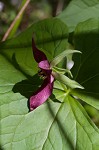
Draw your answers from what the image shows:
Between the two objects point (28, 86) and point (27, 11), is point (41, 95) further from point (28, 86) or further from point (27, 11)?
point (27, 11)

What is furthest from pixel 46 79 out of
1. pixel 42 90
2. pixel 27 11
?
pixel 27 11

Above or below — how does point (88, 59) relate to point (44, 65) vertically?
below

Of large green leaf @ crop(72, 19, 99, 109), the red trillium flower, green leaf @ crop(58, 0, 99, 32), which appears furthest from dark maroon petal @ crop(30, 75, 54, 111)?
green leaf @ crop(58, 0, 99, 32)

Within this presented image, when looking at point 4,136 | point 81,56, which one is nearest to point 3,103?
point 4,136

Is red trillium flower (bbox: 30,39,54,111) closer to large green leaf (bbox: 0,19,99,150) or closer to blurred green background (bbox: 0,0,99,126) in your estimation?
large green leaf (bbox: 0,19,99,150)

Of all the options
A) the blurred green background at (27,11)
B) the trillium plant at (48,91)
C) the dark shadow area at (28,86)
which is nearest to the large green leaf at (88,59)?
the trillium plant at (48,91)

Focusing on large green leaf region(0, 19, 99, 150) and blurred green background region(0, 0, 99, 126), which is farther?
blurred green background region(0, 0, 99, 126)

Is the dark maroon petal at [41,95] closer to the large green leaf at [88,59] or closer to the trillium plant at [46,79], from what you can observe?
the trillium plant at [46,79]
